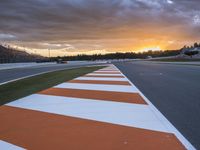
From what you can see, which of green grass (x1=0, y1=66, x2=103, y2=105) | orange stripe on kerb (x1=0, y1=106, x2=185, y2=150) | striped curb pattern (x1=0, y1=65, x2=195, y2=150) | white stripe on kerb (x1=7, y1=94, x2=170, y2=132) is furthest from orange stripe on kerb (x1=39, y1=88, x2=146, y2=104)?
orange stripe on kerb (x1=0, y1=106, x2=185, y2=150)

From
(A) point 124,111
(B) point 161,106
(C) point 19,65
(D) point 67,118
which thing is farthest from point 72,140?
(C) point 19,65

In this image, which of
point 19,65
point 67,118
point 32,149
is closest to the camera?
point 32,149

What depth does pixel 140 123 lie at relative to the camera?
5.71m

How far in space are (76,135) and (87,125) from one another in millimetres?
648

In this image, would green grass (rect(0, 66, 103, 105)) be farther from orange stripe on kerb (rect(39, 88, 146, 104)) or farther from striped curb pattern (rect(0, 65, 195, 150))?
orange stripe on kerb (rect(39, 88, 146, 104))

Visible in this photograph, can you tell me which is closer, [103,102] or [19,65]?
[103,102]

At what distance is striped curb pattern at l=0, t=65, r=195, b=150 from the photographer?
14.9 feet

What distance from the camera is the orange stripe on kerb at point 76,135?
4.42 m

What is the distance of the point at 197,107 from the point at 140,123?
7.43 feet

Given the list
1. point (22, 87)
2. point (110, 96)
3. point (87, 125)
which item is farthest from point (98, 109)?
point (22, 87)

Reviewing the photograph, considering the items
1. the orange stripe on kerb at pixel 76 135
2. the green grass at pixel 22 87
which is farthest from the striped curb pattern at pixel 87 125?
the green grass at pixel 22 87

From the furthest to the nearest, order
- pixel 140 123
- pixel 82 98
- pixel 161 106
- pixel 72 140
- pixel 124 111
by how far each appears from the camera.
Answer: pixel 82 98, pixel 161 106, pixel 124 111, pixel 140 123, pixel 72 140

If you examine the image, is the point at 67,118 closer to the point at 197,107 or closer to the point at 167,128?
the point at 167,128

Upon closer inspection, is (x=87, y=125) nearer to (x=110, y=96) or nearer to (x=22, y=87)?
(x=110, y=96)
